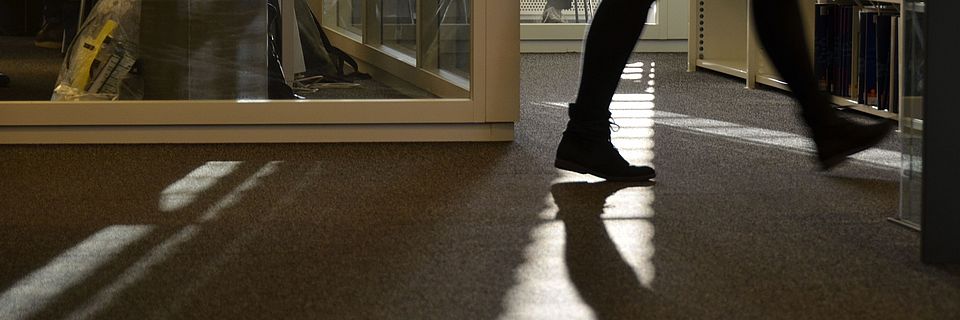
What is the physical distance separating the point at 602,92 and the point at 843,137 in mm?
354

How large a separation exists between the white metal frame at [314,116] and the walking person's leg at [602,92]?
1.74 feet

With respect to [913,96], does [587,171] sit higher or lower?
lower

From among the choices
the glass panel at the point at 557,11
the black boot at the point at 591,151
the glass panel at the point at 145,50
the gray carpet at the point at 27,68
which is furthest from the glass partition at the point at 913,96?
the glass panel at the point at 557,11

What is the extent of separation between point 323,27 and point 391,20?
13 centimetres

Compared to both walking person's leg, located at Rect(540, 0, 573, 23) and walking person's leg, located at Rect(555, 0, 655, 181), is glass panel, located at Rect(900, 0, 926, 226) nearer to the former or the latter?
walking person's leg, located at Rect(555, 0, 655, 181)

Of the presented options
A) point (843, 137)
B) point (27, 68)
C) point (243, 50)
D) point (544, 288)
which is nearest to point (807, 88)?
point (843, 137)

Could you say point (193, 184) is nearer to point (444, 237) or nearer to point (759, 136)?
point (444, 237)

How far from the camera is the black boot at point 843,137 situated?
73.9 inches

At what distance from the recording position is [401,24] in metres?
2.55

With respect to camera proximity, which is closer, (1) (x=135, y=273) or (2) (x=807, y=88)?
(1) (x=135, y=273)

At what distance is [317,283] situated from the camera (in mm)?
1403

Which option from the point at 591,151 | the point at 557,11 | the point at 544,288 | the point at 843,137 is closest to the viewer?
the point at 544,288

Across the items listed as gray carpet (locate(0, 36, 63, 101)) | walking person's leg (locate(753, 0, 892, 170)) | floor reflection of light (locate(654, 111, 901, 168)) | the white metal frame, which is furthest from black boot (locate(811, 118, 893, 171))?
gray carpet (locate(0, 36, 63, 101))

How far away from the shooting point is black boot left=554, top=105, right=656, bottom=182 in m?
2.04
